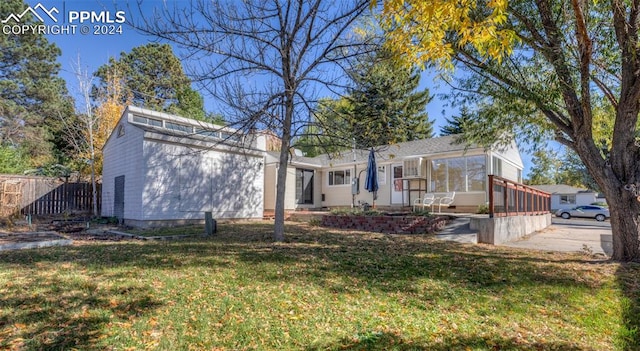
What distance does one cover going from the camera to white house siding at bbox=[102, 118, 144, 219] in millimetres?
10859

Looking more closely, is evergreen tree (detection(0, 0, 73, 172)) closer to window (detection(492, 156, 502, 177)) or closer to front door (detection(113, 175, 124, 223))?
front door (detection(113, 175, 124, 223))

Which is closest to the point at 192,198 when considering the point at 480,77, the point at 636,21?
the point at 480,77

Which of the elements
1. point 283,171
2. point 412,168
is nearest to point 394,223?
point 283,171

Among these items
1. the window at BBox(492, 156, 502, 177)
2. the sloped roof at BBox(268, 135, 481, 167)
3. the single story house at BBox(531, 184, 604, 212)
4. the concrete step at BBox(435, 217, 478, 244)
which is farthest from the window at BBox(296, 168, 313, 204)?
the single story house at BBox(531, 184, 604, 212)

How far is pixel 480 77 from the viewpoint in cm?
765

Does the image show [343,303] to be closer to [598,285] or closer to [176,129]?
[598,285]

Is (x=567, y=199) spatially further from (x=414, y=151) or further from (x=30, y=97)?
(x=30, y=97)

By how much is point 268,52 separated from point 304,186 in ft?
36.7

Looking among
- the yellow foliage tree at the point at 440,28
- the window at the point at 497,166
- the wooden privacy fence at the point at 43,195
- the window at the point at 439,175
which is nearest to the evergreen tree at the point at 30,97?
the wooden privacy fence at the point at 43,195

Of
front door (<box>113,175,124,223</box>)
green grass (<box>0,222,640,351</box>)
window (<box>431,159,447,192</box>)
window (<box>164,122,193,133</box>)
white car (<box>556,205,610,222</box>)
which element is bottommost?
white car (<box>556,205,610,222</box>)

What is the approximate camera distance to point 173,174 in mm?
11352

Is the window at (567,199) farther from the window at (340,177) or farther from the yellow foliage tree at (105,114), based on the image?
the yellow foliage tree at (105,114)

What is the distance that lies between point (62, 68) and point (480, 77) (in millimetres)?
30500

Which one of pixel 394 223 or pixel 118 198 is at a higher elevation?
pixel 118 198
